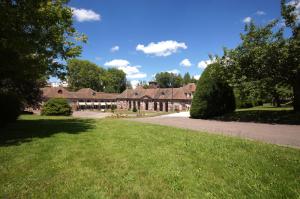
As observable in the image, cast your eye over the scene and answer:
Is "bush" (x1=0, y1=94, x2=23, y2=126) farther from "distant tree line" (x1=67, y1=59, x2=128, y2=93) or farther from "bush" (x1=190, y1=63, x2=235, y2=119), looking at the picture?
"distant tree line" (x1=67, y1=59, x2=128, y2=93)

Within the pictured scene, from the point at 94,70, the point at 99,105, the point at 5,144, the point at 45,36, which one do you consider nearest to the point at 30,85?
the point at 45,36

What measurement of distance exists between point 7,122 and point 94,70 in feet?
258

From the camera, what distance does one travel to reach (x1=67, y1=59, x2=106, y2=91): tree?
87.2m

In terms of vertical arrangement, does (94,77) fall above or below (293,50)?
above

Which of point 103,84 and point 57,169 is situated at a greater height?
point 103,84

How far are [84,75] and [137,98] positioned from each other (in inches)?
1411

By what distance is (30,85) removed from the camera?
2253 centimetres

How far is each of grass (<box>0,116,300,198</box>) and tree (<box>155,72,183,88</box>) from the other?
343 ft

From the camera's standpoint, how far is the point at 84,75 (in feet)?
293

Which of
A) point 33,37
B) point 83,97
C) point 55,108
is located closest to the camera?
point 33,37

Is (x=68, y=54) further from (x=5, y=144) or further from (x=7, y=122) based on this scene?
(x=5, y=144)

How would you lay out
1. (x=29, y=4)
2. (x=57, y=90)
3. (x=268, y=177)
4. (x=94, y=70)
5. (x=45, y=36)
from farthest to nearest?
1. (x=94, y=70)
2. (x=57, y=90)
3. (x=45, y=36)
4. (x=29, y=4)
5. (x=268, y=177)

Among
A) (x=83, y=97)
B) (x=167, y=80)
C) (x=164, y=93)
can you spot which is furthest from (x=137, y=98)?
(x=167, y=80)

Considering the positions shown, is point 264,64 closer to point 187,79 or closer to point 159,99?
point 159,99
